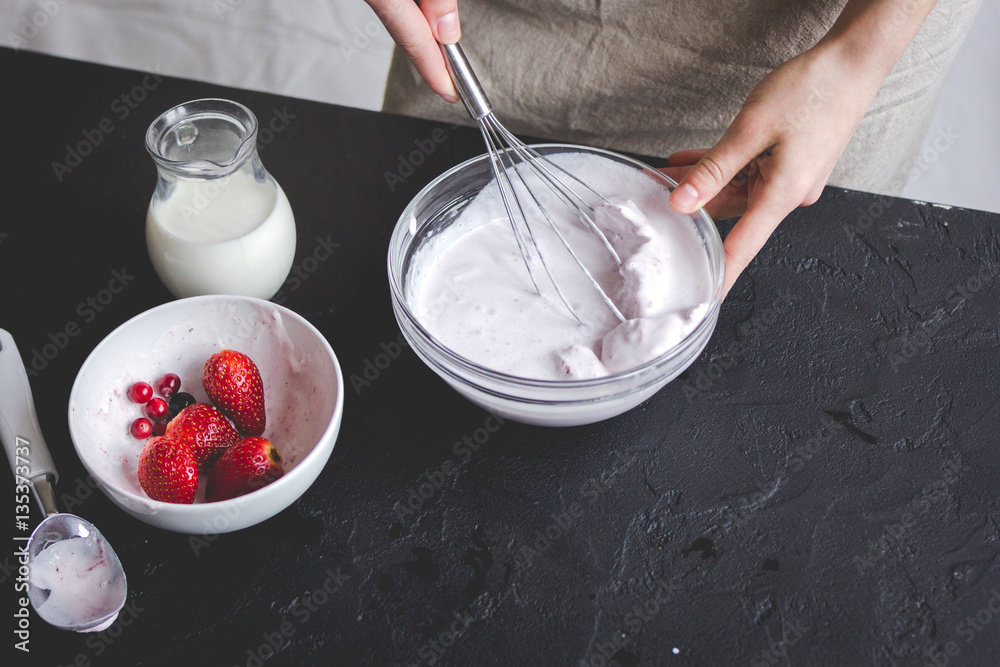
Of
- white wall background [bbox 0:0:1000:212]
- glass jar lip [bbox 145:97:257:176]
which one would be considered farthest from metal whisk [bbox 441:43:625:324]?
white wall background [bbox 0:0:1000:212]

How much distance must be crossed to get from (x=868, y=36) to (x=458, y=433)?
2.19ft

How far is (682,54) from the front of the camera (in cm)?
119

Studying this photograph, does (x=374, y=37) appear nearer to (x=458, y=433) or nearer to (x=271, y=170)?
(x=271, y=170)

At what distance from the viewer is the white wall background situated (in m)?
2.35

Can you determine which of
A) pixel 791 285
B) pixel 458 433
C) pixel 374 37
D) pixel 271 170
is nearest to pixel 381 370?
pixel 458 433

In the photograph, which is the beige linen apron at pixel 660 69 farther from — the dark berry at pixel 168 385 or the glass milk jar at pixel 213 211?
the dark berry at pixel 168 385

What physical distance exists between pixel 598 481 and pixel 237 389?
0.39 m

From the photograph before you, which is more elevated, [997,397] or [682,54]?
[682,54]
